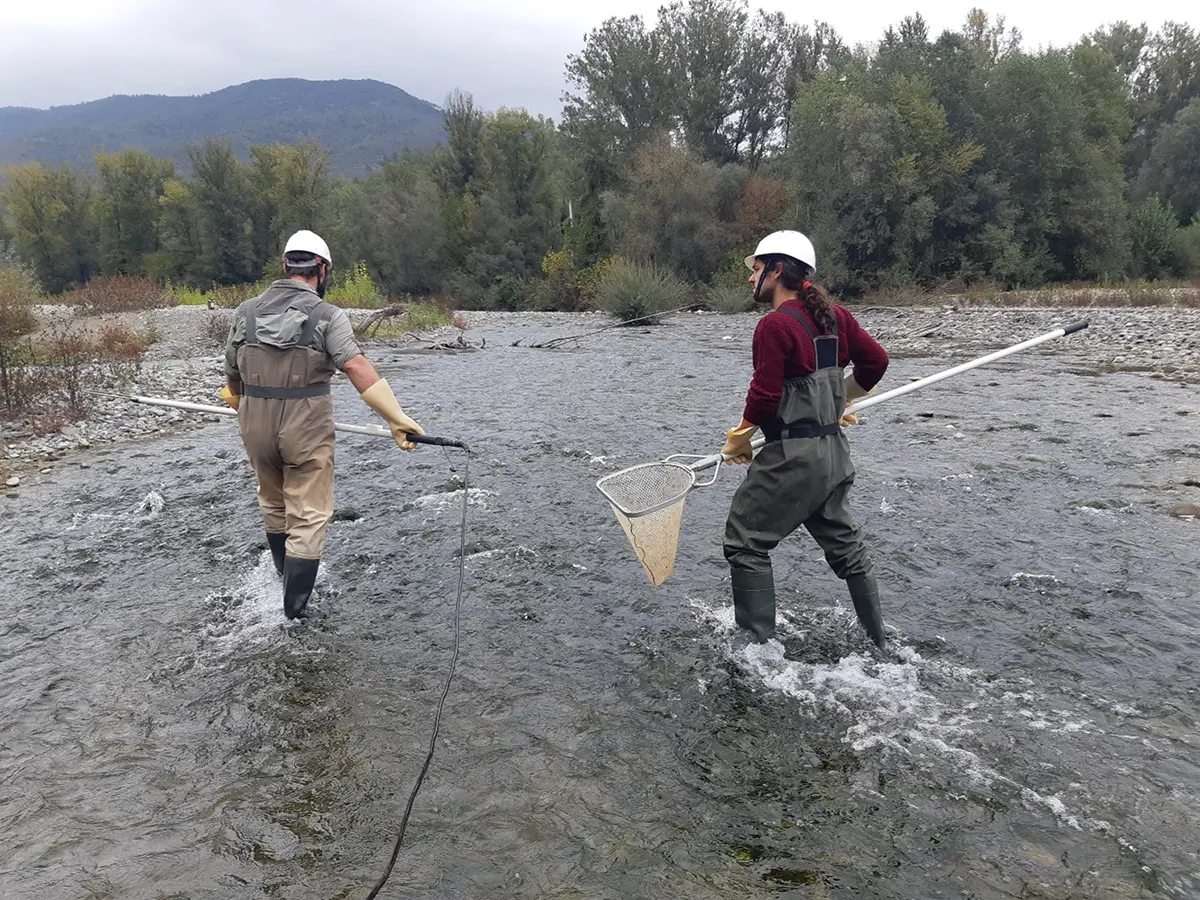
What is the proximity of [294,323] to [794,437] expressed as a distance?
3291 mm

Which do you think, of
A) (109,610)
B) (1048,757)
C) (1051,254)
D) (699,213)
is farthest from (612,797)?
(1051,254)

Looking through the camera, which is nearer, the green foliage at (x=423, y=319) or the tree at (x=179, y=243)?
the green foliage at (x=423, y=319)

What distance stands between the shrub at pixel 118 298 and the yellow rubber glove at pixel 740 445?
26.9 meters

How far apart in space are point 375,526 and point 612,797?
15.2ft

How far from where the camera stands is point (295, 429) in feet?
17.6

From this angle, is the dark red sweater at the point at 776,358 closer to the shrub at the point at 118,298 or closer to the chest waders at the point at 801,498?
the chest waders at the point at 801,498

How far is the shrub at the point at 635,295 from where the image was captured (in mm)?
29859

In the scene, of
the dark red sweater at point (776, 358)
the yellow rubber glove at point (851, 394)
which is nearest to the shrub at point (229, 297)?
the yellow rubber glove at point (851, 394)

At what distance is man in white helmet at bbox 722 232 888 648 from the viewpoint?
176 inches

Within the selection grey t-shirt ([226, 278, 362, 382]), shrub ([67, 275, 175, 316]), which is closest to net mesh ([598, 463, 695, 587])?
grey t-shirt ([226, 278, 362, 382])

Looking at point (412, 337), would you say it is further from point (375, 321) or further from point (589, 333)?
point (589, 333)

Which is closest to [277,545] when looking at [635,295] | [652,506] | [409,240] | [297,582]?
[297,582]

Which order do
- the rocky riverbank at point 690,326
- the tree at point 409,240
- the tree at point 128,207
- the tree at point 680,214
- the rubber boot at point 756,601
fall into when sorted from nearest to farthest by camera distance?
the rubber boot at point 756,601 < the rocky riverbank at point 690,326 < the tree at point 680,214 < the tree at point 409,240 < the tree at point 128,207

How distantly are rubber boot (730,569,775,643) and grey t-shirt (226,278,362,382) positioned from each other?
2.91 m
